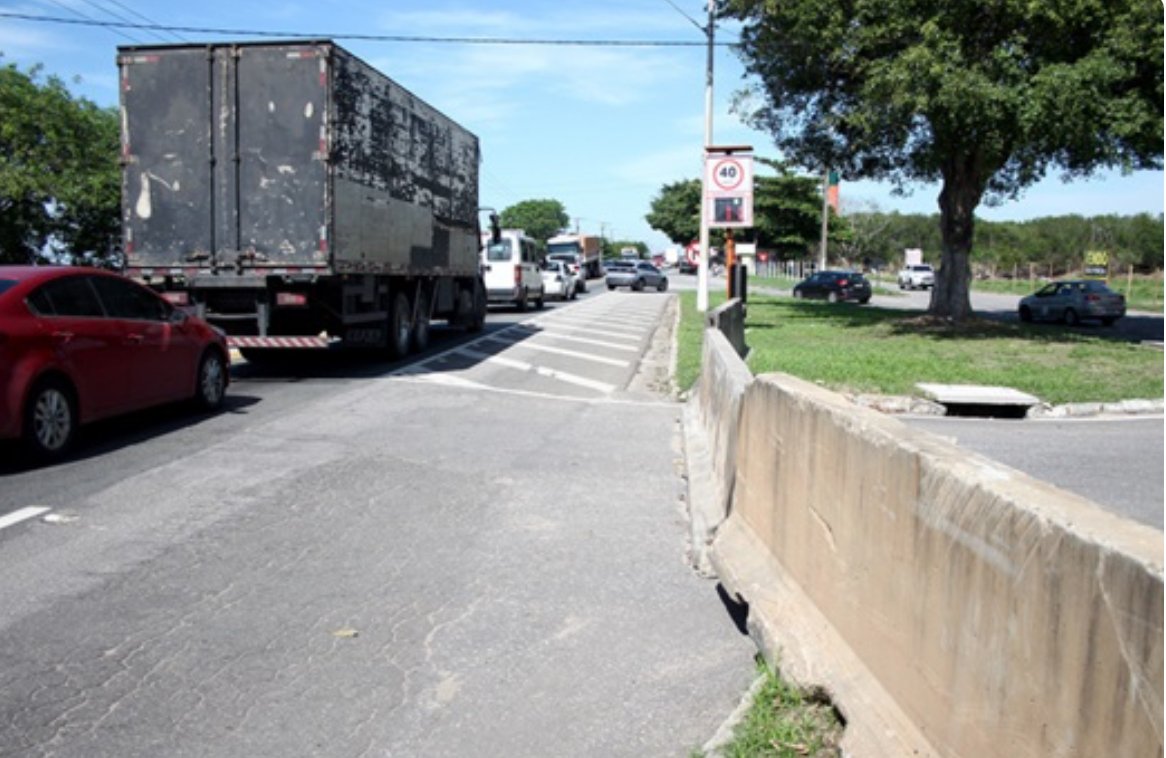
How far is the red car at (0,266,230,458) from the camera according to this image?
8031 millimetres

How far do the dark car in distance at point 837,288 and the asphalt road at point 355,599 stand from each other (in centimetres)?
3930

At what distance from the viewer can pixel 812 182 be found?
278ft

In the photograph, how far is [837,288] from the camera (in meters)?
47.5

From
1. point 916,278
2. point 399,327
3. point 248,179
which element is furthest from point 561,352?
point 916,278

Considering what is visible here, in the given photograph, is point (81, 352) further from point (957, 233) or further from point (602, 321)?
point (957, 233)

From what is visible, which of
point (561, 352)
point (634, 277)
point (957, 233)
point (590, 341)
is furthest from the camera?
point (634, 277)

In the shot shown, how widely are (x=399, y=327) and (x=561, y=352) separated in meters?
3.60

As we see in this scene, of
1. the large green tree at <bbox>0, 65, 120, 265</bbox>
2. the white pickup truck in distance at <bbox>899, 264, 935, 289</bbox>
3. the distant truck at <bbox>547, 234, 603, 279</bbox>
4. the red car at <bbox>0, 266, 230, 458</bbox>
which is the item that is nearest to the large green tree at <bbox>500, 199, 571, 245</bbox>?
the distant truck at <bbox>547, 234, 603, 279</bbox>

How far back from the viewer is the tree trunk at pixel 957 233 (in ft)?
79.0

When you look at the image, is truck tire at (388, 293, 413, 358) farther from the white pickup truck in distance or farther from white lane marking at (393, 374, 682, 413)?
the white pickup truck in distance

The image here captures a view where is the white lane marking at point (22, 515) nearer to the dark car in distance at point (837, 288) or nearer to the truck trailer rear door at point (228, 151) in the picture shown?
the truck trailer rear door at point (228, 151)

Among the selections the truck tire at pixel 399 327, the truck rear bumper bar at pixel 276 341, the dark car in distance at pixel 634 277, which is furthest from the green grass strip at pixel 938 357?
the dark car in distance at pixel 634 277

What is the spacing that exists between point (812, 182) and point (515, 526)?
270ft

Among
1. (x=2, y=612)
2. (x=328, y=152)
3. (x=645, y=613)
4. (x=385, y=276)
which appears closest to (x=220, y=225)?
(x=328, y=152)
